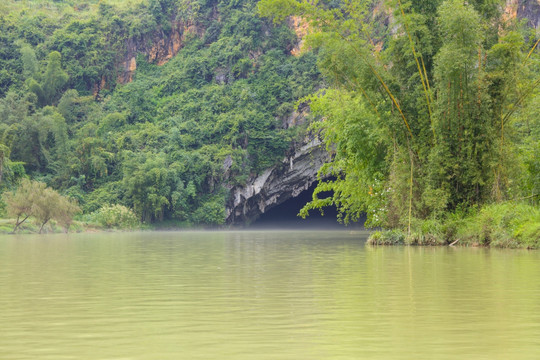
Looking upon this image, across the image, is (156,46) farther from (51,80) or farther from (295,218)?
(295,218)

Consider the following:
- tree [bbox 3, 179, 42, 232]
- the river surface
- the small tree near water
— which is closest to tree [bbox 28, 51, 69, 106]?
the small tree near water

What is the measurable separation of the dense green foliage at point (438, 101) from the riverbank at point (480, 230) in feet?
1.09

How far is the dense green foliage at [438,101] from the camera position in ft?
68.8

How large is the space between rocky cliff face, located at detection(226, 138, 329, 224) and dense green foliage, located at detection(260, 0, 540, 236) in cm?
3333

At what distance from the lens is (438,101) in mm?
21156

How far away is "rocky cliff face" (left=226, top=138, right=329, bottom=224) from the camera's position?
2288 inches

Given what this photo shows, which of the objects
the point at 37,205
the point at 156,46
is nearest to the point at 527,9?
the point at 37,205

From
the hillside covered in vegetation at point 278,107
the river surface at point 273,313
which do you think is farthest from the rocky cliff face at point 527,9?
the river surface at point 273,313

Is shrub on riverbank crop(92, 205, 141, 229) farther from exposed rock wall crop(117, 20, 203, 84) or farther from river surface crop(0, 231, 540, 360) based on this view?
river surface crop(0, 231, 540, 360)

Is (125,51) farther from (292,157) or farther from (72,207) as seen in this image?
(72,207)

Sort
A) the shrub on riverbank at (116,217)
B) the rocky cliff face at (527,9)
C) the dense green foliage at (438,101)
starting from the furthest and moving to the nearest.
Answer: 1. the shrub on riverbank at (116,217)
2. the rocky cliff face at (527,9)
3. the dense green foliage at (438,101)

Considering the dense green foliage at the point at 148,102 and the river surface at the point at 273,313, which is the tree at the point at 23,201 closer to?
the dense green foliage at the point at 148,102

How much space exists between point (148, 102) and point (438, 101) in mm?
49531

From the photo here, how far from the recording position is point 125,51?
240ft
